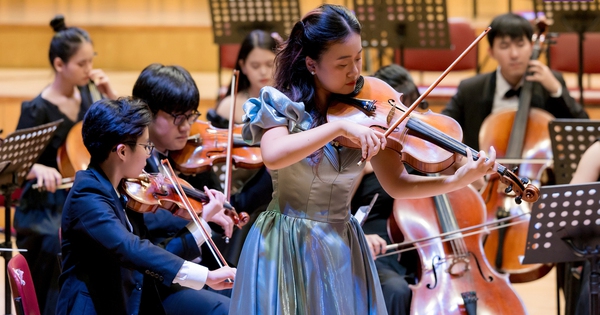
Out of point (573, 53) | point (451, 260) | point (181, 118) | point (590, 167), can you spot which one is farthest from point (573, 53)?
point (181, 118)

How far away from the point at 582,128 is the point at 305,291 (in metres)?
1.55

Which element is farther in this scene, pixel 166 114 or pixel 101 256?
→ pixel 166 114

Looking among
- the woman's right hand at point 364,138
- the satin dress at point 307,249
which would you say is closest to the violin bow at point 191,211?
the satin dress at point 307,249

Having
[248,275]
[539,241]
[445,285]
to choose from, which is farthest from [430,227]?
[248,275]

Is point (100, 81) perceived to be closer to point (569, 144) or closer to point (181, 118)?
point (181, 118)

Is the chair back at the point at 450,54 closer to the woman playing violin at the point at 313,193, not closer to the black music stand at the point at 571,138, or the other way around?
the black music stand at the point at 571,138

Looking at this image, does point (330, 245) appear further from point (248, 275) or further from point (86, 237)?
point (86, 237)

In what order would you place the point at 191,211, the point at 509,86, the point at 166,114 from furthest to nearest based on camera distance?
the point at 509,86 → the point at 166,114 → the point at 191,211

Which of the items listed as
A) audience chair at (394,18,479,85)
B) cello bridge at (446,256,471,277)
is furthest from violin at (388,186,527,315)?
audience chair at (394,18,479,85)

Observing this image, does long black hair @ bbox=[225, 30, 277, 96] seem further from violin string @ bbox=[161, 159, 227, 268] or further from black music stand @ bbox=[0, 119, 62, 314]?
violin string @ bbox=[161, 159, 227, 268]

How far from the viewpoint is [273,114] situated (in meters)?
1.69

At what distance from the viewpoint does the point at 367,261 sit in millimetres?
1837

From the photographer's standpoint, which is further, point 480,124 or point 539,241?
point 480,124

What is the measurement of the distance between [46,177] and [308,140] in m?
1.88
